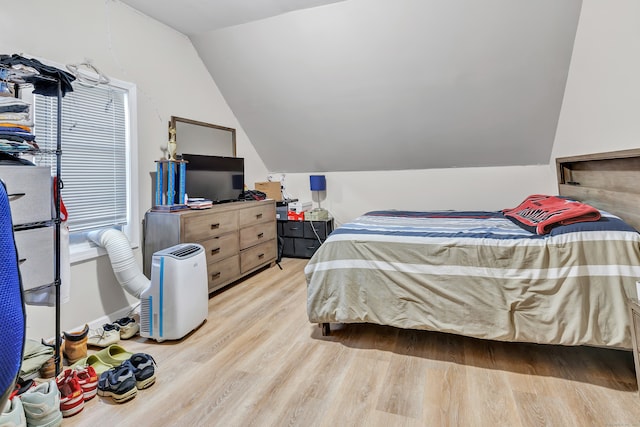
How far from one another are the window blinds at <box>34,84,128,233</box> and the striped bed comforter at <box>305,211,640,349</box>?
1785mm

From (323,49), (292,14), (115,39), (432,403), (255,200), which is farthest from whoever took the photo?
(255,200)

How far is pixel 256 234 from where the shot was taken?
370 cm

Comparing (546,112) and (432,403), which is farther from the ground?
(546,112)

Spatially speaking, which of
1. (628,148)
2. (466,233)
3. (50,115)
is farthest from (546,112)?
(50,115)

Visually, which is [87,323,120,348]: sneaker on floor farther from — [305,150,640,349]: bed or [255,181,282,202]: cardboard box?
[255,181,282,202]: cardboard box

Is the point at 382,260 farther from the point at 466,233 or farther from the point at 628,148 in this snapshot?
the point at 628,148

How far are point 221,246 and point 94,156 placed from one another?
1270 mm

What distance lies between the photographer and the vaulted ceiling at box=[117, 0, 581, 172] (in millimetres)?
2797

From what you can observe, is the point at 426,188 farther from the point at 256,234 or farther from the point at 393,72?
the point at 256,234

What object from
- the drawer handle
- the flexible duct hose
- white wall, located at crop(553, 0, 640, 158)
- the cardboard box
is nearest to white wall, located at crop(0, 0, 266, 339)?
the flexible duct hose

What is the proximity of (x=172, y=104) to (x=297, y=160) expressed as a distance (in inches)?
76.8

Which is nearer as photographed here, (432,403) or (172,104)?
(432,403)

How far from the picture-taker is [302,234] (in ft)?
14.7

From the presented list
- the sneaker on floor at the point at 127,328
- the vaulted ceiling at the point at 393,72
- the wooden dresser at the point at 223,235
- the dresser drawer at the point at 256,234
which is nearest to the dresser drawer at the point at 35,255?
the sneaker on floor at the point at 127,328
